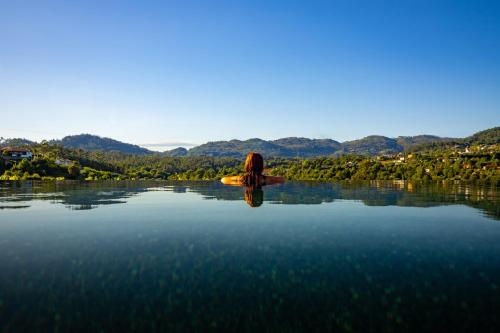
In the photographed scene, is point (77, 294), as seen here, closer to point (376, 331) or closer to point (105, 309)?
point (105, 309)

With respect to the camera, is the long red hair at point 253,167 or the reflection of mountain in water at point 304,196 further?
the long red hair at point 253,167

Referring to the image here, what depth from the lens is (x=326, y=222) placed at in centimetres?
3481

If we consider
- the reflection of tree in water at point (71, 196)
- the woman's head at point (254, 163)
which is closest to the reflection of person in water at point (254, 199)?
the reflection of tree in water at point (71, 196)

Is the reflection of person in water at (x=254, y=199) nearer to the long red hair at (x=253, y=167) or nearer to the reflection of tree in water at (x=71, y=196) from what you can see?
the reflection of tree in water at (x=71, y=196)

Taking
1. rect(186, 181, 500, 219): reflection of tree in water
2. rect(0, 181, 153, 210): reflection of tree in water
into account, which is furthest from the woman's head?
rect(0, 181, 153, 210): reflection of tree in water

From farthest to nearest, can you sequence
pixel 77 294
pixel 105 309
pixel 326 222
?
pixel 326 222 → pixel 77 294 → pixel 105 309

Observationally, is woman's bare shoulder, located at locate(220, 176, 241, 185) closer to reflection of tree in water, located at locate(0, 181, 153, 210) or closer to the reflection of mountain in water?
the reflection of mountain in water

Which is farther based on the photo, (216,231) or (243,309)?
(216,231)

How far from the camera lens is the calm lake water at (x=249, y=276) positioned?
12633 mm

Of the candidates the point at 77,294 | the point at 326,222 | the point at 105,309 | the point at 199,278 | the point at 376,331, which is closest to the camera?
the point at 376,331

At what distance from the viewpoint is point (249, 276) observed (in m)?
17.6


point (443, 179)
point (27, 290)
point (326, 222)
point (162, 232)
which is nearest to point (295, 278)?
point (27, 290)

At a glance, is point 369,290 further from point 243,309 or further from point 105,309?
point 105,309

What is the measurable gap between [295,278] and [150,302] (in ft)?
24.3
